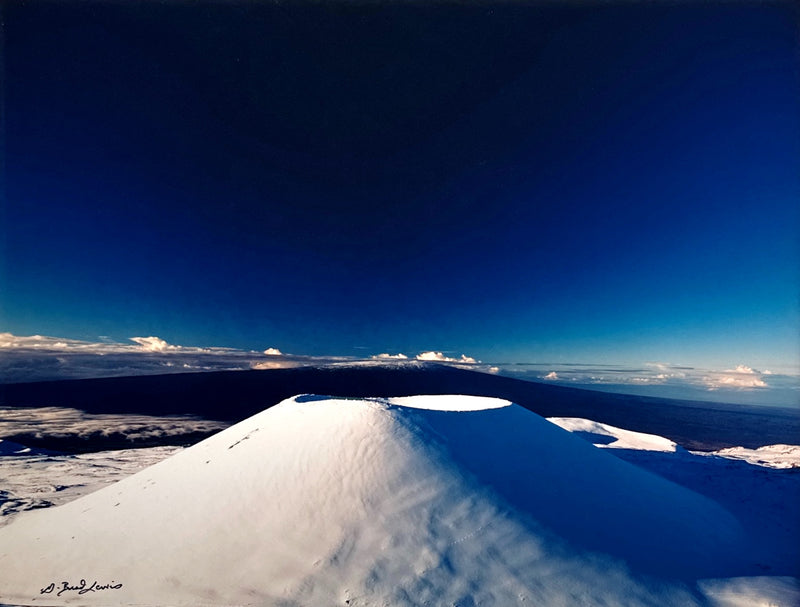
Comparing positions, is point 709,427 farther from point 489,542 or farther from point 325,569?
point 325,569

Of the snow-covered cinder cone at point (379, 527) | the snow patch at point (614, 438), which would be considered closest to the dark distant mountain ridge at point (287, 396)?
the snow patch at point (614, 438)
